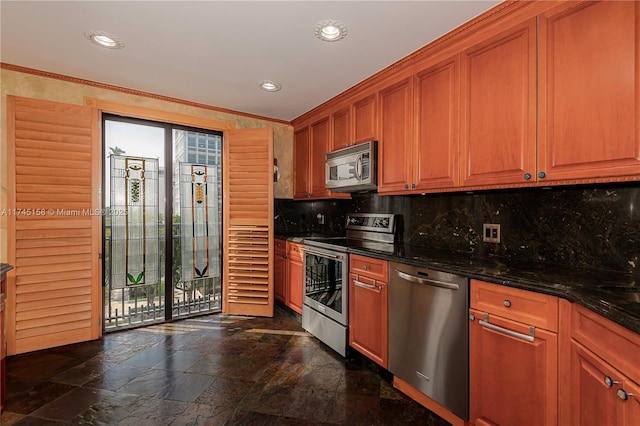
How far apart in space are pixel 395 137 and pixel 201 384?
7.74 ft

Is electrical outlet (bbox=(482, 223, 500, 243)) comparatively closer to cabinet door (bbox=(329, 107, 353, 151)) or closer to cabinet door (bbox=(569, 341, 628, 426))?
cabinet door (bbox=(569, 341, 628, 426))

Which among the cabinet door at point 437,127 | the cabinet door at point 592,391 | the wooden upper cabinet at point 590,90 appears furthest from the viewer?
the cabinet door at point 437,127

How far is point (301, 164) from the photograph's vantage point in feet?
12.5

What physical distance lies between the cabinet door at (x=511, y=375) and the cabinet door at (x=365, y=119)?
172 centimetres

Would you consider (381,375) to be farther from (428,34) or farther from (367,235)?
(428,34)

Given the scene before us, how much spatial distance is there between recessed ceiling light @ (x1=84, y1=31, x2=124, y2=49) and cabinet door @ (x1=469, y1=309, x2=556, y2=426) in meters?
2.87

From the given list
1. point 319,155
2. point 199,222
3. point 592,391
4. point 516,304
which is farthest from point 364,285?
point 199,222

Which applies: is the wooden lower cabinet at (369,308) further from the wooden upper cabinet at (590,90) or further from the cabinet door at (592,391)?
the wooden upper cabinet at (590,90)

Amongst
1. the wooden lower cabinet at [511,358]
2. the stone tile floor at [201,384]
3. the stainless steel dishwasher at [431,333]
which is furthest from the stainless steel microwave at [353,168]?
the stone tile floor at [201,384]

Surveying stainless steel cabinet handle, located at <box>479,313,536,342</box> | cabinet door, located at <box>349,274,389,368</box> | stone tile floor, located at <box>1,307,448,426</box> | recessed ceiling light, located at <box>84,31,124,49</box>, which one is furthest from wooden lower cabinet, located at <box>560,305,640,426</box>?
recessed ceiling light, located at <box>84,31,124,49</box>

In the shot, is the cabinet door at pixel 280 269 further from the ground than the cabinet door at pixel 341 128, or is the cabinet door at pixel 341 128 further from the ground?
the cabinet door at pixel 341 128

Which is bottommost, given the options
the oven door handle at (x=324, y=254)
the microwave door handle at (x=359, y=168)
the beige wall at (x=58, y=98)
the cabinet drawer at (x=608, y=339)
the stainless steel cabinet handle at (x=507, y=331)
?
the stainless steel cabinet handle at (x=507, y=331)

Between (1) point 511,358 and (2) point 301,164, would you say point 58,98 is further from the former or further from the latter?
(1) point 511,358

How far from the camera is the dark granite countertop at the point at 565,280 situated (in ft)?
3.25
